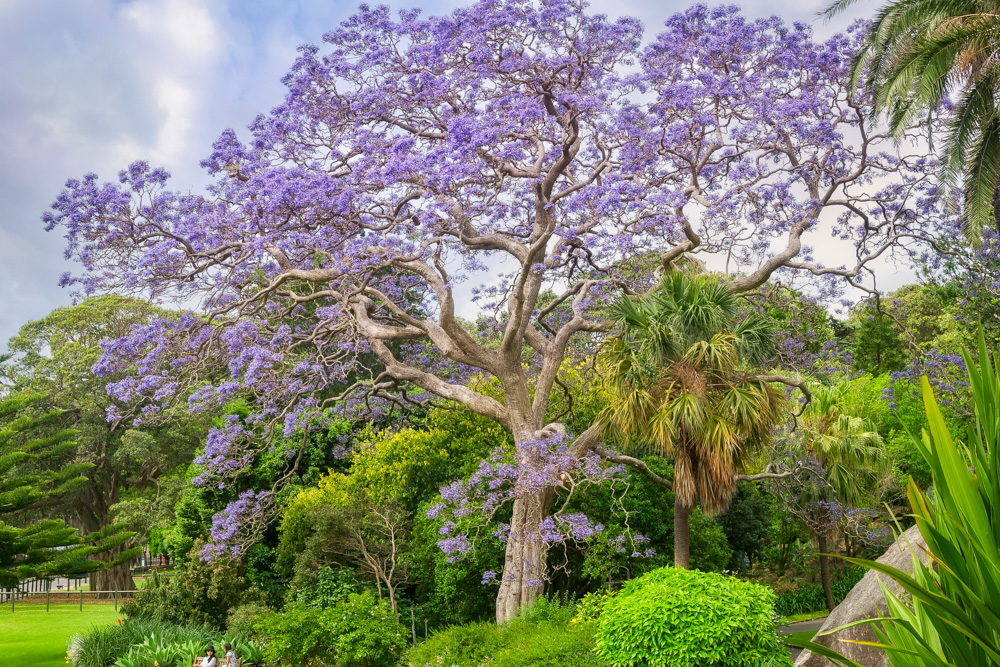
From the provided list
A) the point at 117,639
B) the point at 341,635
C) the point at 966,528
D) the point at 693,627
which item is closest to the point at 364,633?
the point at 341,635

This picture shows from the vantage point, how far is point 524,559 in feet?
41.1

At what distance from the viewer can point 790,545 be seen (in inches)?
918

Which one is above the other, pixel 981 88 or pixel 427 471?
pixel 981 88

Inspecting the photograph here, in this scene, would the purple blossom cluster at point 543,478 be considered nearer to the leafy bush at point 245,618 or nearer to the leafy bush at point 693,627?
the leafy bush at point 693,627

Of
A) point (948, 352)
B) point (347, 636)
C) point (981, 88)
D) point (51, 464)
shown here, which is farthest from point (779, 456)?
point (51, 464)

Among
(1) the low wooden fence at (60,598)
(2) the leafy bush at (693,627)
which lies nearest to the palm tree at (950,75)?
(2) the leafy bush at (693,627)

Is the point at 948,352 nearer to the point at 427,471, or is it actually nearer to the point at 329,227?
the point at 427,471

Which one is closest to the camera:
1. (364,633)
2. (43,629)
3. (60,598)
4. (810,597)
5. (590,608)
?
(590,608)

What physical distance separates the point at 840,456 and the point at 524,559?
8094mm

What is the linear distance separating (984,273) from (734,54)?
5837 mm

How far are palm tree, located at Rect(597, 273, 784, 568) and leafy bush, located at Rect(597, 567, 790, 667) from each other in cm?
279

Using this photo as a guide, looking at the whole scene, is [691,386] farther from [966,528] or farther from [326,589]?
[966,528]

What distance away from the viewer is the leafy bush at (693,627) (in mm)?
7707

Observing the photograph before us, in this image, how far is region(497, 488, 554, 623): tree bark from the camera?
12375mm
